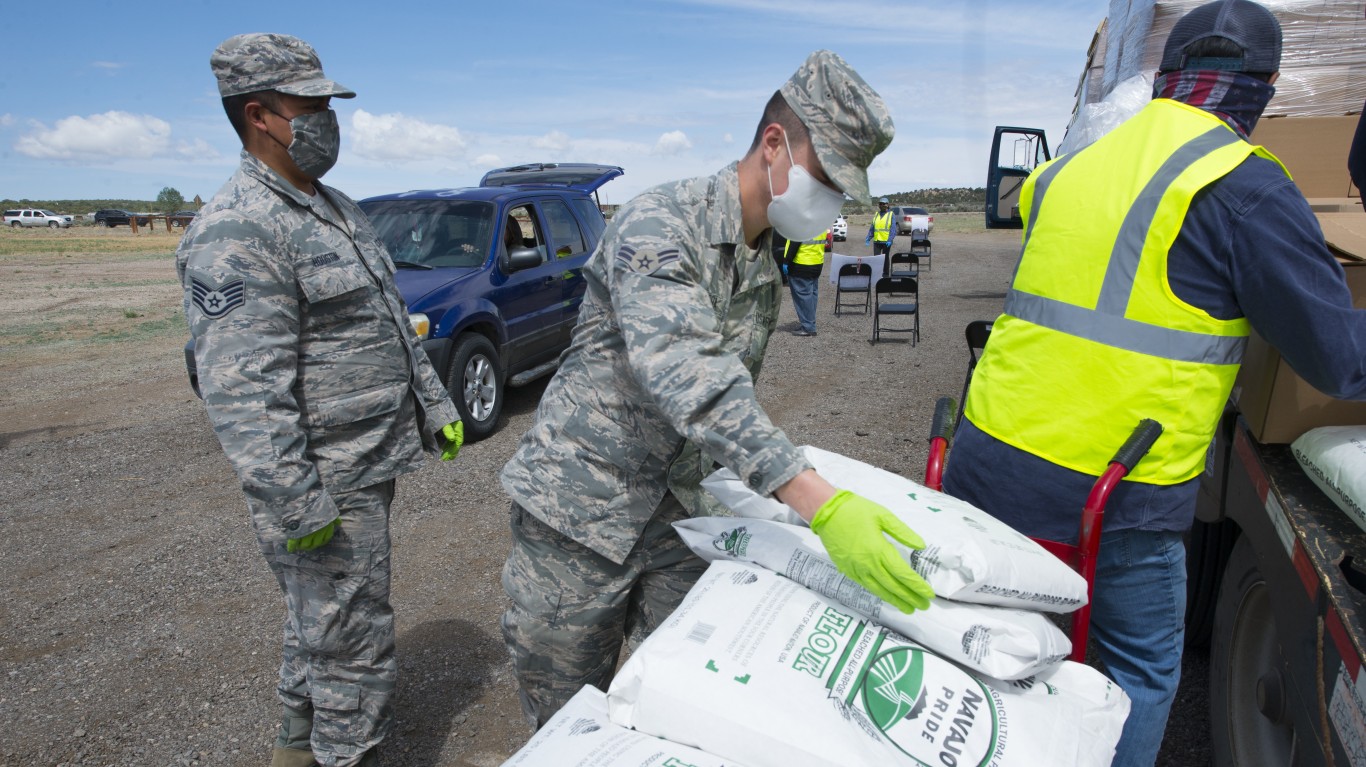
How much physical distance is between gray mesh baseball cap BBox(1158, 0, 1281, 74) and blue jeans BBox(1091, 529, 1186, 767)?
3.35ft

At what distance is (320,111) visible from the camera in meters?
A: 2.27

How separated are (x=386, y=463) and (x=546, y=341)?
479cm

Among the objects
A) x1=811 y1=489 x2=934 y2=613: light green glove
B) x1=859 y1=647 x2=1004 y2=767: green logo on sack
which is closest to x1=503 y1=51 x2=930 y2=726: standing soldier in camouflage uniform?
x1=811 y1=489 x2=934 y2=613: light green glove

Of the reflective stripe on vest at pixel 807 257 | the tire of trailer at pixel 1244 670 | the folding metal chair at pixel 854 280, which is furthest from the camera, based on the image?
the folding metal chair at pixel 854 280

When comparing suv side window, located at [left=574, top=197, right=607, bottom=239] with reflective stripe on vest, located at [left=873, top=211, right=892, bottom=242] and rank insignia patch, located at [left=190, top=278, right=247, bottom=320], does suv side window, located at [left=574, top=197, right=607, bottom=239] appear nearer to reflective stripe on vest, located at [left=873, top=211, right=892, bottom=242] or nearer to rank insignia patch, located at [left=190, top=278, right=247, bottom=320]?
rank insignia patch, located at [left=190, top=278, right=247, bottom=320]

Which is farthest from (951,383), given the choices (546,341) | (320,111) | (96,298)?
(96,298)

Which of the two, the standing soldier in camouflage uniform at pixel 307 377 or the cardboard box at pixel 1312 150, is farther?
the cardboard box at pixel 1312 150

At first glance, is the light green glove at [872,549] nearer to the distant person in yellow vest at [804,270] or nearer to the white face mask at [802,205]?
the white face mask at [802,205]

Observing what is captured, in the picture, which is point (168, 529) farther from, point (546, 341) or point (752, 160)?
point (752, 160)

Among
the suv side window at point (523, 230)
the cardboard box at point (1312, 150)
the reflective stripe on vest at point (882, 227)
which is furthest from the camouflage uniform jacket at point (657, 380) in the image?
the reflective stripe on vest at point (882, 227)

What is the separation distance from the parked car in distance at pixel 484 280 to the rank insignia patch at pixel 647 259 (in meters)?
4.36

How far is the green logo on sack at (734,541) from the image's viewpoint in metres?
1.62

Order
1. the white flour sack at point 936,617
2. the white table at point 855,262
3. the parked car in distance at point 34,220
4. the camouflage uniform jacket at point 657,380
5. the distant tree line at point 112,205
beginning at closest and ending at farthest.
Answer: the white flour sack at point 936,617 → the camouflage uniform jacket at point 657,380 → the white table at point 855,262 → the parked car in distance at point 34,220 → the distant tree line at point 112,205

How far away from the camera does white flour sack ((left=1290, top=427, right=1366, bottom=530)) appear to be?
1.55m
